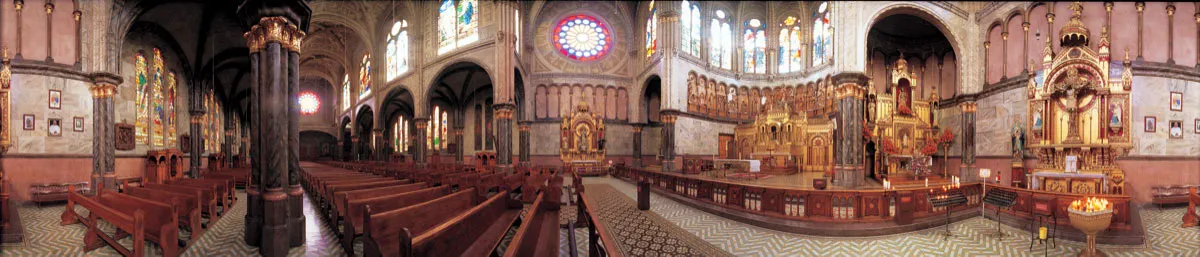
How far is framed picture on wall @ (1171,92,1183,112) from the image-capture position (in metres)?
11.1

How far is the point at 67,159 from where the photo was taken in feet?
34.6

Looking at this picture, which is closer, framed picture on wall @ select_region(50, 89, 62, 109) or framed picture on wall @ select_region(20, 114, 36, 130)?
framed picture on wall @ select_region(20, 114, 36, 130)

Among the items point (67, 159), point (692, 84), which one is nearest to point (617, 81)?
point (692, 84)

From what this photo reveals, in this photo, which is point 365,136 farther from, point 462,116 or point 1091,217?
point 1091,217

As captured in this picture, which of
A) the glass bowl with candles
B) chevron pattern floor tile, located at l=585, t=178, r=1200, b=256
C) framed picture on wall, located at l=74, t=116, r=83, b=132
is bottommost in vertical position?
chevron pattern floor tile, located at l=585, t=178, r=1200, b=256

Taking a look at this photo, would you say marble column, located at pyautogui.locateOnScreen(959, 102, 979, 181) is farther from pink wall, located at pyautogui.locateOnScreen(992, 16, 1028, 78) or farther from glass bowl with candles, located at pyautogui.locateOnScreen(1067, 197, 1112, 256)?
glass bowl with candles, located at pyautogui.locateOnScreen(1067, 197, 1112, 256)

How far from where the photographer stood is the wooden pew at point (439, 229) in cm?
226

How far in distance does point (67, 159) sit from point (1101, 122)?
976 inches

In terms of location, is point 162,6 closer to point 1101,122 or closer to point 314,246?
point 314,246

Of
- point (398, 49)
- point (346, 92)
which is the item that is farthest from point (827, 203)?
point (346, 92)

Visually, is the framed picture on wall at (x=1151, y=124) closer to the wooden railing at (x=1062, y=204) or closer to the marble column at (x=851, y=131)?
the wooden railing at (x=1062, y=204)

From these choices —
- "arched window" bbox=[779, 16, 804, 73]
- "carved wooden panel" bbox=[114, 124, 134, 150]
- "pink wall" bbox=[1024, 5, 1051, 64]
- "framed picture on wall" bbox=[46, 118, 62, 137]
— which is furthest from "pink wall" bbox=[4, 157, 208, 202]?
"arched window" bbox=[779, 16, 804, 73]

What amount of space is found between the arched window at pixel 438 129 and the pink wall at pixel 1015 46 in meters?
27.3

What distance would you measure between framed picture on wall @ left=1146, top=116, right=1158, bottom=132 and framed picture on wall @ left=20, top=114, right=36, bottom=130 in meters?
27.3
